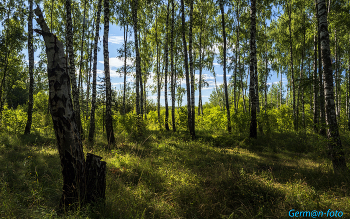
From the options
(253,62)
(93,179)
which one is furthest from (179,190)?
(253,62)

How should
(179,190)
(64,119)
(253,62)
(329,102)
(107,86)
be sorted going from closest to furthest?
(64,119)
(179,190)
(329,102)
(107,86)
(253,62)

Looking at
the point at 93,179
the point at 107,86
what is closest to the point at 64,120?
the point at 93,179

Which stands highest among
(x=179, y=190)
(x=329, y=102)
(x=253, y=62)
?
(x=253, y=62)

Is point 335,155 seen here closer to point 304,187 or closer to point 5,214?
point 304,187

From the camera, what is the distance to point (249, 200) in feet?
12.8

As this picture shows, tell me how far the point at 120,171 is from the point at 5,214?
8.06 ft

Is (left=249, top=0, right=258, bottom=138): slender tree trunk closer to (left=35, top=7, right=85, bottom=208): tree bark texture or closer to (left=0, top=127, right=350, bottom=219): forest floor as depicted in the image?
(left=0, top=127, right=350, bottom=219): forest floor

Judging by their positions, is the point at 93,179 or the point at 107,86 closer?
the point at 93,179

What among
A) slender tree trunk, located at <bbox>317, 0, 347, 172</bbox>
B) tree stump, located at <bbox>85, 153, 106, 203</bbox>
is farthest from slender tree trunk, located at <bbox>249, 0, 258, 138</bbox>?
tree stump, located at <bbox>85, 153, 106, 203</bbox>

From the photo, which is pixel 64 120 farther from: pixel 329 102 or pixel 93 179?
pixel 329 102

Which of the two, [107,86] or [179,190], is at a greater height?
[107,86]

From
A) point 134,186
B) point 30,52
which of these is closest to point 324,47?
point 134,186

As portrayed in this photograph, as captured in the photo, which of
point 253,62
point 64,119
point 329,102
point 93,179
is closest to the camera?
point 64,119

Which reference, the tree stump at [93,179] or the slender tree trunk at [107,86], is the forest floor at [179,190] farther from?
the slender tree trunk at [107,86]
